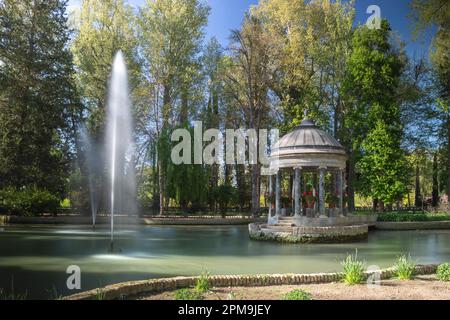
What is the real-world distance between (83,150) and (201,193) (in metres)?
10.9

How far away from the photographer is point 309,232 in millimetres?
22281

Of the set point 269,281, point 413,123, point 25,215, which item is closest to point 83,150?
point 25,215

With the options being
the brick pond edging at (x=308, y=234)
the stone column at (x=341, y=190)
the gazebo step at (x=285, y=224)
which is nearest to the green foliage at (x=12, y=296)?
the brick pond edging at (x=308, y=234)

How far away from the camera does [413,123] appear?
140 feet

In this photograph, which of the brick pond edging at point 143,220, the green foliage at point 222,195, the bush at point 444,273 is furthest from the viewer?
the green foliage at point 222,195

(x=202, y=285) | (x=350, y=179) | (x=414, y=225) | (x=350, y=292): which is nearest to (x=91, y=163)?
(x=350, y=179)

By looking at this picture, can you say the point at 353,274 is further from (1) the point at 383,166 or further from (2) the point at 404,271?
(1) the point at 383,166

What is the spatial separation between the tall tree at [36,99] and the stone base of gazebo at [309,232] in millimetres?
18710

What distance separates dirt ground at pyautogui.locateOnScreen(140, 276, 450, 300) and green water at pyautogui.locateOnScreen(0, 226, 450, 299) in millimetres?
3089

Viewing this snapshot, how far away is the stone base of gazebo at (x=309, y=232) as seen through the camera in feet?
72.9

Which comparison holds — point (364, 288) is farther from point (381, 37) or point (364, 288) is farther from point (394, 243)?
point (381, 37)

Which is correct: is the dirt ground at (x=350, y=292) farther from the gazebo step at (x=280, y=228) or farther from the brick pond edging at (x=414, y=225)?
the brick pond edging at (x=414, y=225)

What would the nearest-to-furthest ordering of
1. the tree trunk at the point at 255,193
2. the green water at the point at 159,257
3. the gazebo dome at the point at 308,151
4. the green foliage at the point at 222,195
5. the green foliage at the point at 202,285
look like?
the green foliage at the point at 202,285 → the green water at the point at 159,257 → the gazebo dome at the point at 308,151 → the tree trunk at the point at 255,193 → the green foliage at the point at 222,195

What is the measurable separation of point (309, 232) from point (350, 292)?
1383 cm
